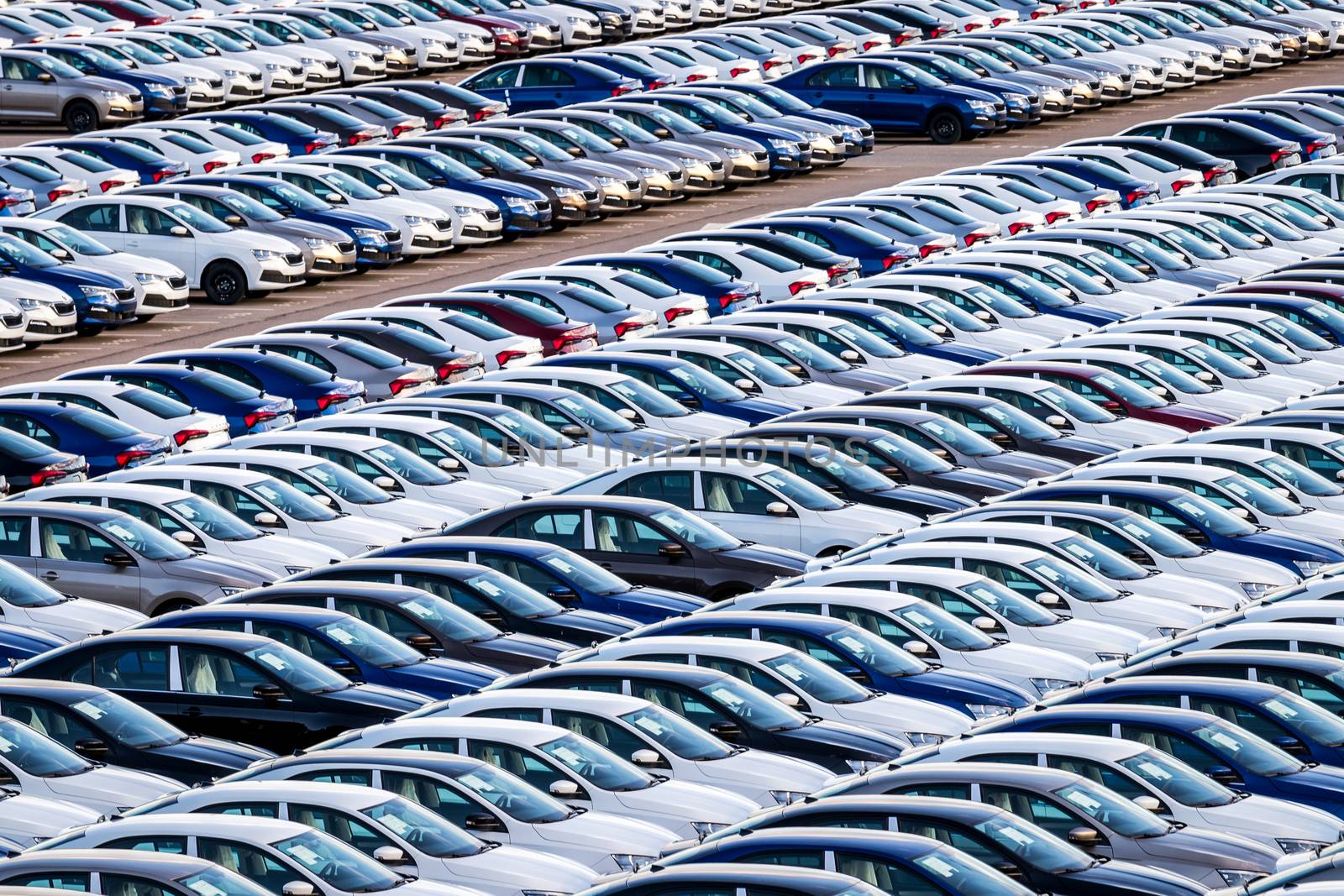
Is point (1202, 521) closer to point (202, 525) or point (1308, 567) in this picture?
point (1308, 567)

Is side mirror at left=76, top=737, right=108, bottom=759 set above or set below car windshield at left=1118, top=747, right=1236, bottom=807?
below

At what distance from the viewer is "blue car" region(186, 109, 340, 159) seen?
43.1 m

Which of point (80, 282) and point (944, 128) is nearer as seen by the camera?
point (80, 282)

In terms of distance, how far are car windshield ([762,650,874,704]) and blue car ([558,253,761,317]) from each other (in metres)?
14.9

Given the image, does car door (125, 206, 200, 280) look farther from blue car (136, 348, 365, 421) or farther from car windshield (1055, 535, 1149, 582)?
car windshield (1055, 535, 1149, 582)

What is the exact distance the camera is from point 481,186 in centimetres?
3938

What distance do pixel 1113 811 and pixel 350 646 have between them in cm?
596

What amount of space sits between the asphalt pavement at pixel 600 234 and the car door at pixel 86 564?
9.20 metres

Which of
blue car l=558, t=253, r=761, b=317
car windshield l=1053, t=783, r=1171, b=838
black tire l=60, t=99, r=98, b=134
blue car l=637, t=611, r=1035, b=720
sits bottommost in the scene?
black tire l=60, t=99, r=98, b=134

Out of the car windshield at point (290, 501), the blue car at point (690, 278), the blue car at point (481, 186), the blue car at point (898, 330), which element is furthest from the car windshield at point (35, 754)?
the blue car at point (481, 186)

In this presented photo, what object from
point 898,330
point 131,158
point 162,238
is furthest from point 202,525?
point 131,158

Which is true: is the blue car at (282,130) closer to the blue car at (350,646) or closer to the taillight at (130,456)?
the taillight at (130,456)

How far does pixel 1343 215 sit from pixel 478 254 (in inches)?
458

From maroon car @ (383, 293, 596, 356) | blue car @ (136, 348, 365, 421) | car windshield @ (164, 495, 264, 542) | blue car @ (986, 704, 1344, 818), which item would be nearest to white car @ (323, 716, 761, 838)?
blue car @ (986, 704, 1344, 818)
